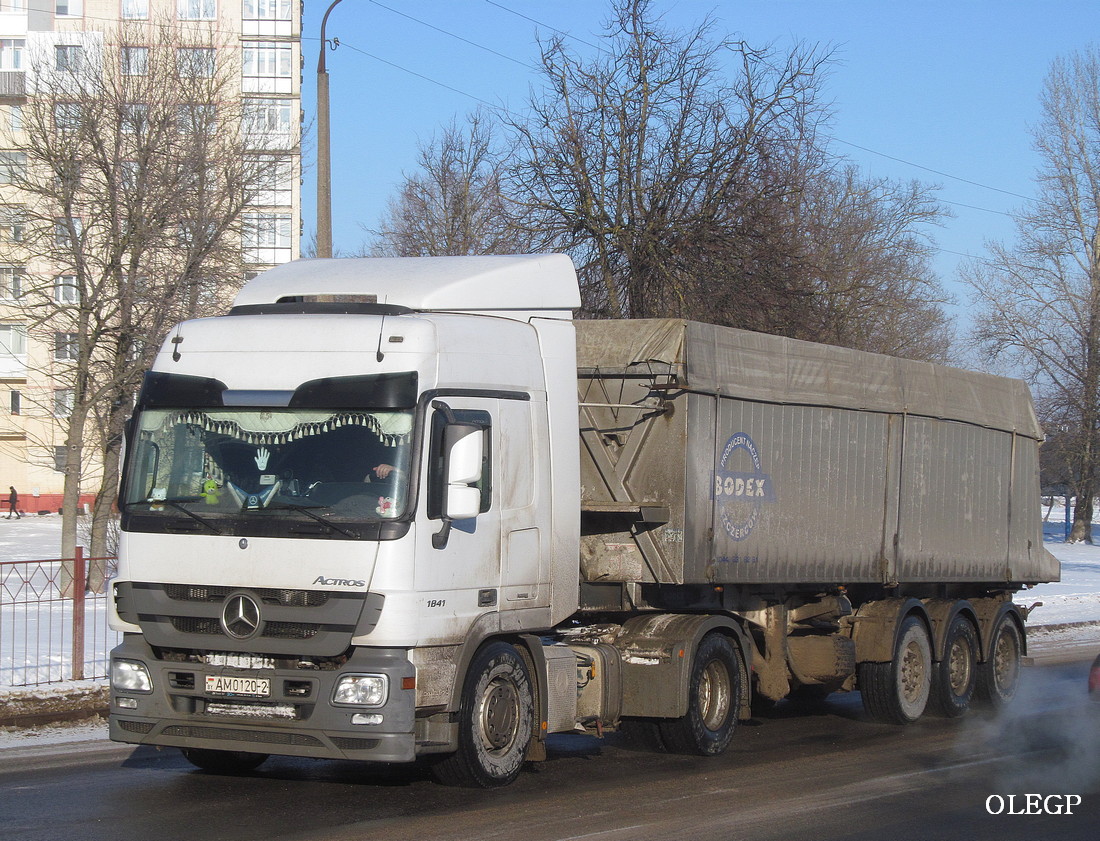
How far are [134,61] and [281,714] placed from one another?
18.7 m

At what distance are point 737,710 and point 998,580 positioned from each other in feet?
16.1

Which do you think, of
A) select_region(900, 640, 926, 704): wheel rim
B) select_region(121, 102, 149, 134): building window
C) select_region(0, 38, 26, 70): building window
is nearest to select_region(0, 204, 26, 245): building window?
select_region(121, 102, 149, 134): building window

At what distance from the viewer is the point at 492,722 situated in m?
7.97

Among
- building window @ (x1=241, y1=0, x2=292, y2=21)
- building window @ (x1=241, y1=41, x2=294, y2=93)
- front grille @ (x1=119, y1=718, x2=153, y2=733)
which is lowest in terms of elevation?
front grille @ (x1=119, y1=718, x2=153, y2=733)

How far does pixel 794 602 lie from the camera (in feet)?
37.1

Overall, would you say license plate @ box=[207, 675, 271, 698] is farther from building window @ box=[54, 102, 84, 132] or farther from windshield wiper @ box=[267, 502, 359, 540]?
building window @ box=[54, 102, 84, 132]

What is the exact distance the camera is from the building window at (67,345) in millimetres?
21891

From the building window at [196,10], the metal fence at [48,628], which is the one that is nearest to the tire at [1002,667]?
the metal fence at [48,628]

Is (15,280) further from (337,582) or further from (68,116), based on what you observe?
(337,582)

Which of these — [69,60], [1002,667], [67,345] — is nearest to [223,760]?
[1002,667]

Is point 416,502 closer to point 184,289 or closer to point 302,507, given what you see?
point 302,507

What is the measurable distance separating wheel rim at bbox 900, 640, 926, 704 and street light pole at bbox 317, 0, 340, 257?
7810 millimetres

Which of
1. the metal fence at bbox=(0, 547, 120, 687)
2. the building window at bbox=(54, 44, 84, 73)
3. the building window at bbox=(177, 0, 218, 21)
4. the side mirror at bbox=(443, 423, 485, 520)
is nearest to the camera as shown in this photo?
the side mirror at bbox=(443, 423, 485, 520)

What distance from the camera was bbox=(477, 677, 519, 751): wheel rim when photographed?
7914 mm
